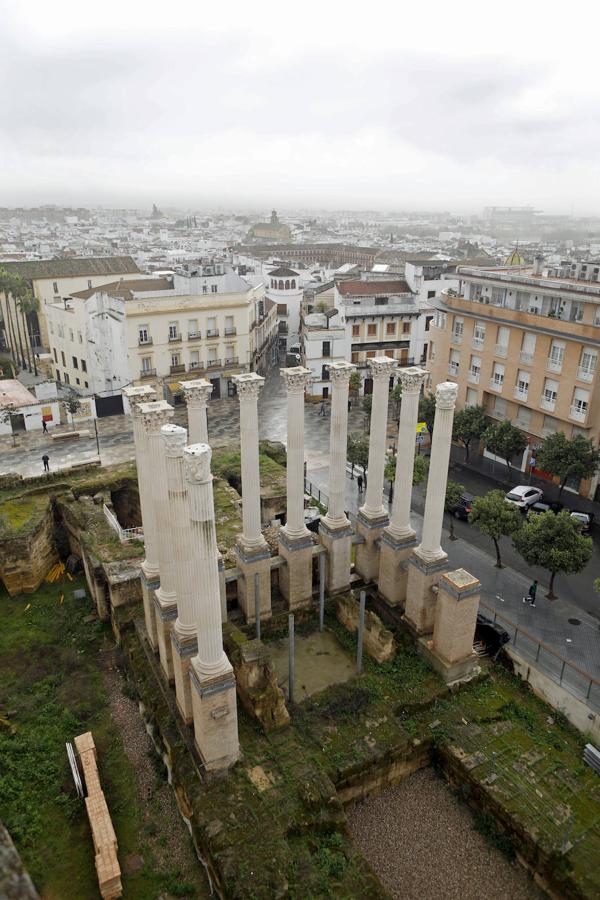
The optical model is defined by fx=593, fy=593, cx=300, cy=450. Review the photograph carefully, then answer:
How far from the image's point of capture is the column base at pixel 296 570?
22.3 m

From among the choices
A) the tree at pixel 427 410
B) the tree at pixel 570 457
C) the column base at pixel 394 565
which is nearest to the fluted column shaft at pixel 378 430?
the column base at pixel 394 565

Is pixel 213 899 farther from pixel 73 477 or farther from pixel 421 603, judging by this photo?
pixel 73 477

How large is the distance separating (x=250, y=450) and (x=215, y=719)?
344 inches

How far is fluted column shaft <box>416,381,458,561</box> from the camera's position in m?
19.2

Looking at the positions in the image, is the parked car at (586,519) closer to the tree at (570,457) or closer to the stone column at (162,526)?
the tree at (570,457)

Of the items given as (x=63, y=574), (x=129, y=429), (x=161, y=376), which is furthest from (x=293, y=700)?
(x=161, y=376)

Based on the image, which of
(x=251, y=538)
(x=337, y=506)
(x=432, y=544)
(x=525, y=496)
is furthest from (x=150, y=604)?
(x=525, y=496)

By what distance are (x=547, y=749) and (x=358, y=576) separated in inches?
359

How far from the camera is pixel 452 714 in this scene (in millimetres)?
18406

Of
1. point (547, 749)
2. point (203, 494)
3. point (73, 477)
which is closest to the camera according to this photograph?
point (203, 494)

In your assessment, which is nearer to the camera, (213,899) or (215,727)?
(213,899)

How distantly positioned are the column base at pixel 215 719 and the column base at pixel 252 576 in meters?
5.83

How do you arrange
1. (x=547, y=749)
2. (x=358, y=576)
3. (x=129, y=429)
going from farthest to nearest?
(x=129, y=429), (x=358, y=576), (x=547, y=749)

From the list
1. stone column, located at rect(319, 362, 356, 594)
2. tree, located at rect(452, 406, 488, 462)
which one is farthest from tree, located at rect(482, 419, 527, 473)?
stone column, located at rect(319, 362, 356, 594)
